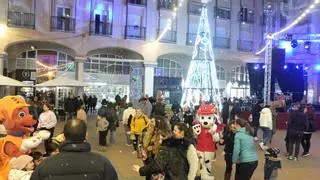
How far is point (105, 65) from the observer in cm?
3366

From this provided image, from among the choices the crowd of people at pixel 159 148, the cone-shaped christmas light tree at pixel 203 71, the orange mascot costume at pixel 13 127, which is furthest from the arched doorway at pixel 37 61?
the orange mascot costume at pixel 13 127

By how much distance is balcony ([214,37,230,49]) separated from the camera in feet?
121

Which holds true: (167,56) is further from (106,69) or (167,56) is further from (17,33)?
(17,33)

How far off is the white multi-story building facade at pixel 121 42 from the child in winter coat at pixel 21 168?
24.7 meters

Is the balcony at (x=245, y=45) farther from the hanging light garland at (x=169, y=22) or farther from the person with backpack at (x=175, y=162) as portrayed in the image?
the person with backpack at (x=175, y=162)

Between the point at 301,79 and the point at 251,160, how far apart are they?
25.1 m

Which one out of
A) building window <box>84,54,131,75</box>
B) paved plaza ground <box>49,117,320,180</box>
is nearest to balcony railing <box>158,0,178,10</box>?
building window <box>84,54,131,75</box>

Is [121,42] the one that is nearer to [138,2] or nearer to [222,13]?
[138,2]

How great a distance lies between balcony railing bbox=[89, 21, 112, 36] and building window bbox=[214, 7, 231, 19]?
9808 mm

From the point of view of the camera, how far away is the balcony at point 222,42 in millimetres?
36944

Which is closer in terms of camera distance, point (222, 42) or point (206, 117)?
point (206, 117)

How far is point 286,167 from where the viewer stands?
12000 mm

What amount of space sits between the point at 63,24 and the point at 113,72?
5.54 metres

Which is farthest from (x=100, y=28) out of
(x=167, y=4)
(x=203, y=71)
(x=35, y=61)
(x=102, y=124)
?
(x=102, y=124)
